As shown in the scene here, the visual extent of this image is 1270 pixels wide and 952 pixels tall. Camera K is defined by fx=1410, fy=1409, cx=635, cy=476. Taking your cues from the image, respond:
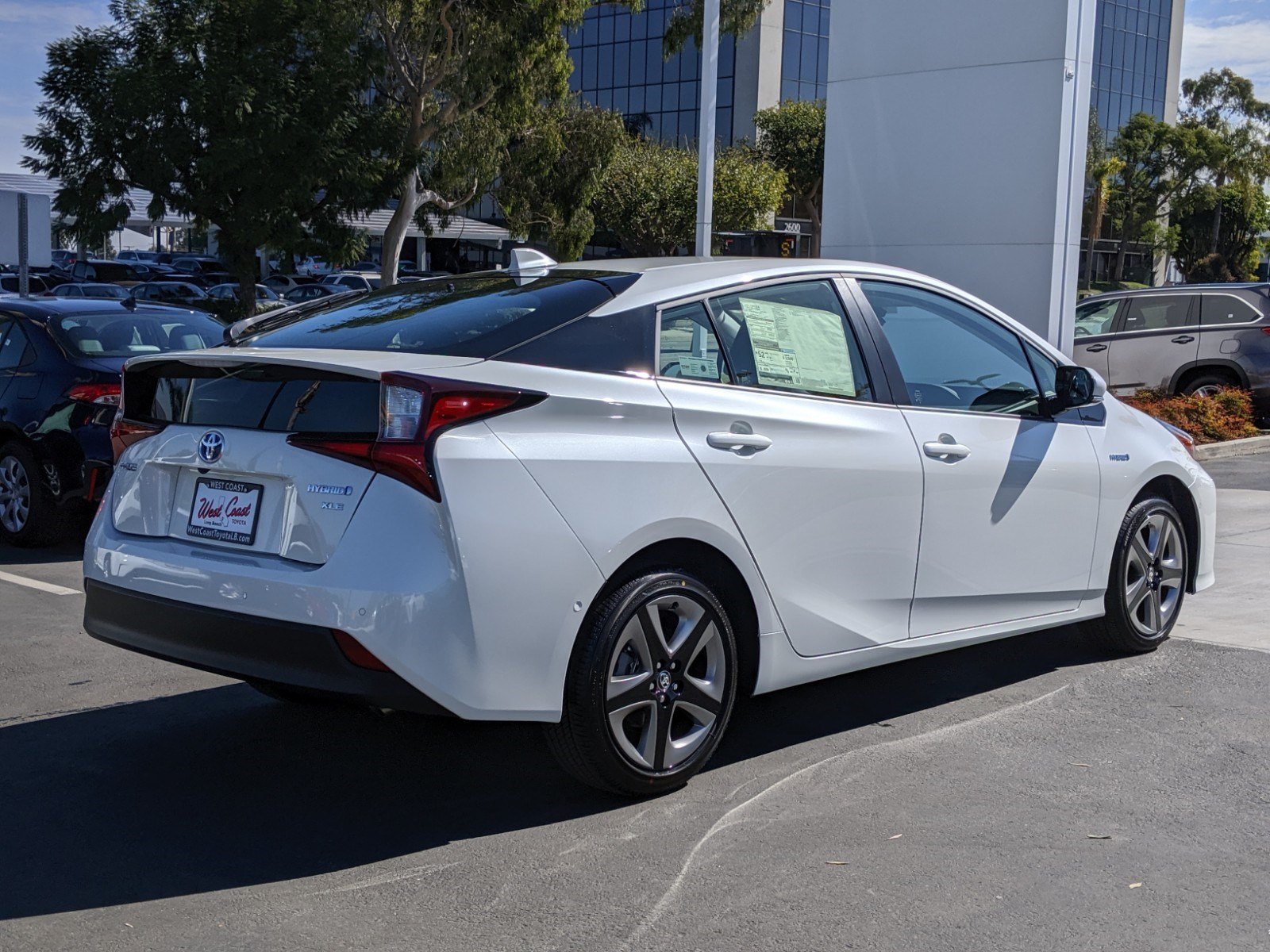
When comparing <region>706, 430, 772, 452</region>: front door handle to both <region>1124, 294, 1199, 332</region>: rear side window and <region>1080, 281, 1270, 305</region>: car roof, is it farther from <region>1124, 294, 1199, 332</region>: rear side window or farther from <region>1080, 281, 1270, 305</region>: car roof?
<region>1124, 294, 1199, 332</region>: rear side window

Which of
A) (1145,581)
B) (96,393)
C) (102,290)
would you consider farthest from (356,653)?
(102,290)

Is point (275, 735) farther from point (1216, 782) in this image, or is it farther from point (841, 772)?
point (1216, 782)

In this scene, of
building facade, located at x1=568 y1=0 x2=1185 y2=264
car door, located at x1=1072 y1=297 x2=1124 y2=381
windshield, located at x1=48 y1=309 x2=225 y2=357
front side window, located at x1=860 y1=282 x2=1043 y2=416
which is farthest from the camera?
building facade, located at x1=568 y1=0 x2=1185 y2=264

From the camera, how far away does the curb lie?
14.7m

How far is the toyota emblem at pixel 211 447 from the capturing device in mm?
4188

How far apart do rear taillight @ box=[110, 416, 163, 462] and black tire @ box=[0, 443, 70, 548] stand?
180 inches

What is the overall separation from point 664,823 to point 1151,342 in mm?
14098

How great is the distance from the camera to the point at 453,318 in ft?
14.6

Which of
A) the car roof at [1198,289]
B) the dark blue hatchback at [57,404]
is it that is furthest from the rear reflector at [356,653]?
Result: the car roof at [1198,289]

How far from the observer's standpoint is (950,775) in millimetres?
4664

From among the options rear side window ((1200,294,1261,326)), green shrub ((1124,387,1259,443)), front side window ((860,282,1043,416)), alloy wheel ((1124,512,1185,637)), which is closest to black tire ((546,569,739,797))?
front side window ((860,282,1043,416))

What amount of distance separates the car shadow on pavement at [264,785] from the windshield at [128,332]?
4.25 meters

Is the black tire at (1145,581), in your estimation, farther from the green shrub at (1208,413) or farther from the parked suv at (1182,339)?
the parked suv at (1182,339)

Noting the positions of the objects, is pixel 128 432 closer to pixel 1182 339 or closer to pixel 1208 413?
pixel 1208 413
